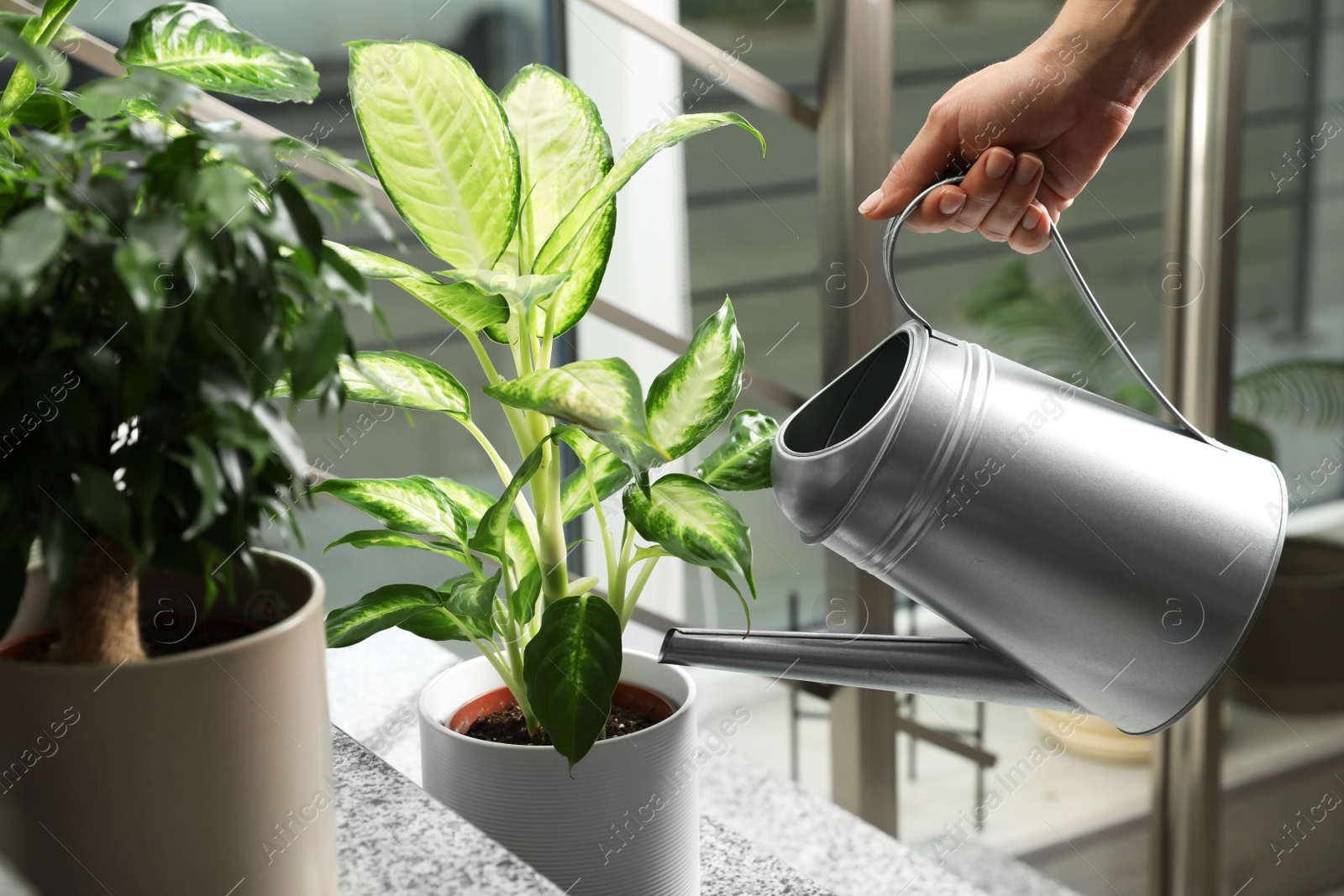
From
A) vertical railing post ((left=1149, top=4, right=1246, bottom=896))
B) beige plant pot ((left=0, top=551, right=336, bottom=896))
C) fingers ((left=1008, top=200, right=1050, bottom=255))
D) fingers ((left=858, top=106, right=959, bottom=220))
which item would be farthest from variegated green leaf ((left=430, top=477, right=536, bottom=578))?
vertical railing post ((left=1149, top=4, right=1246, bottom=896))

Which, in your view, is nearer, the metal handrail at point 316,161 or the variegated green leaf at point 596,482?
the variegated green leaf at point 596,482

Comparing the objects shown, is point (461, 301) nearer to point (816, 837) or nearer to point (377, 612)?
Answer: point (377, 612)

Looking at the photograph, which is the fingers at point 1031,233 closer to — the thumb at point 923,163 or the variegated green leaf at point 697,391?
the thumb at point 923,163

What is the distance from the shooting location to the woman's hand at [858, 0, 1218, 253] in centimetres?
67

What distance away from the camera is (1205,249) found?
5.27ft

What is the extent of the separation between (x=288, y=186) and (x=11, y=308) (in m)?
0.10

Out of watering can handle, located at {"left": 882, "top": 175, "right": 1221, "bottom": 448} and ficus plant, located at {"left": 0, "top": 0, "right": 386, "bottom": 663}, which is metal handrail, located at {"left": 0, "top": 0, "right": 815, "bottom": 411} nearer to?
ficus plant, located at {"left": 0, "top": 0, "right": 386, "bottom": 663}

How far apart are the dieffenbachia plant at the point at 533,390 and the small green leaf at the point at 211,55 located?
4 centimetres

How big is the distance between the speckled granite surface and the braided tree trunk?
1.49 ft

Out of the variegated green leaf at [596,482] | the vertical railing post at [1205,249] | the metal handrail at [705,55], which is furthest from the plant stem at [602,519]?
the vertical railing post at [1205,249]

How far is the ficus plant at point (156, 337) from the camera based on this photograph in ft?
1.13

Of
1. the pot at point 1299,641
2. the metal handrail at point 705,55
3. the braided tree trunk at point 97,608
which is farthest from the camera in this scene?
the pot at point 1299,641

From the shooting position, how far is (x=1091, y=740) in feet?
7.11

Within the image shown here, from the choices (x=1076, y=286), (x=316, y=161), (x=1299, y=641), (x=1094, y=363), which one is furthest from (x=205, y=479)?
(x=1299, y=641)
